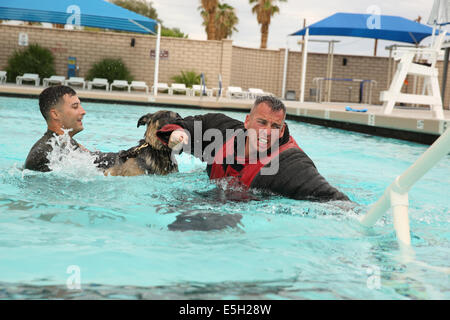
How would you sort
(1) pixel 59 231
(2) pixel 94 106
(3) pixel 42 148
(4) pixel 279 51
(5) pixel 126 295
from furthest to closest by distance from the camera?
(4) pixel 279 51, (2) pixel 94 106, (3) pixel 42 148, (1) pixel 59 231, (5) pixel 126 295

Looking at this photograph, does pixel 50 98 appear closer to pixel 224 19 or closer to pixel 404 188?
pixel 404 188

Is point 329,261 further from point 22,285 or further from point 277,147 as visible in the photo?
point 22,285

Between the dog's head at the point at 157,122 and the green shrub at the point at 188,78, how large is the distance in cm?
1992

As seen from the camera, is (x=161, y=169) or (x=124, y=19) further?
(x=124, y=19)

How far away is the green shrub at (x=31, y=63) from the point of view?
2219 cm

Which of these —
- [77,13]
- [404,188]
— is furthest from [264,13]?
[404,188]

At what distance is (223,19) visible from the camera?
3838 cm

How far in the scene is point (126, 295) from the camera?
212cm

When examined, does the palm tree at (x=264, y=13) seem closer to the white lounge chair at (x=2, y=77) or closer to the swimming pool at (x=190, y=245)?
the white lounge chair at (x=2, y=77)

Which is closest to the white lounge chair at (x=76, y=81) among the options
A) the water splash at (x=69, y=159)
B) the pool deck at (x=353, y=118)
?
the pool deck at (x=353, y=118)

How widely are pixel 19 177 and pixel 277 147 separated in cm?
222

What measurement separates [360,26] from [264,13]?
49.5 feet
